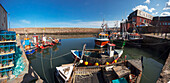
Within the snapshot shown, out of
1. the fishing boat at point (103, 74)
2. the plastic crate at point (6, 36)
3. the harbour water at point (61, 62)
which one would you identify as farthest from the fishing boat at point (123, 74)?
A: the plastic crate at point (6, 36)

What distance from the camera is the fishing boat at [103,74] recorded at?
699 centimetres

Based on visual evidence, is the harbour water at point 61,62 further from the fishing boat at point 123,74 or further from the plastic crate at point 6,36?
the plastic crate at point 6,36

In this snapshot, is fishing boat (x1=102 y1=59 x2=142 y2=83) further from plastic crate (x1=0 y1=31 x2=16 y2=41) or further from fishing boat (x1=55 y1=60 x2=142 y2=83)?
plastic crate (x1=0 y1=31 x2=16 y2=41)

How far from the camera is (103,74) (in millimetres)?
8414

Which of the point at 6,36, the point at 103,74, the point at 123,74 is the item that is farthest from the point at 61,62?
the point at 123,74

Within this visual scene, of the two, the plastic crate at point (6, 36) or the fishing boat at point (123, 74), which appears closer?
the fishing boat at point (123, 74)

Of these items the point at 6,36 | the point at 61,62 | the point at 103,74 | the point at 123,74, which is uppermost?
the point at 6,36

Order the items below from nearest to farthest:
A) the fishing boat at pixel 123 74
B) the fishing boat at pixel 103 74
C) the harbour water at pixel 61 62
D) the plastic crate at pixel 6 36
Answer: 1. the fishing boat at pixel 123 74
2. the fishing boat at pixel 103 74
3. the plastic crate at pixel 6 36
4. the harbour water at pixel 61 62

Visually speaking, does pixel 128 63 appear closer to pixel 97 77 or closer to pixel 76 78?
pixel 97 77

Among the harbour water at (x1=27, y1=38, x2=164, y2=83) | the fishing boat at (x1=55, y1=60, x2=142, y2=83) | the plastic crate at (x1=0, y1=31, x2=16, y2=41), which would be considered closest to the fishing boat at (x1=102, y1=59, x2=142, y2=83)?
the fishing boat at (x1=55, y1=60, x2=142, y2=83)

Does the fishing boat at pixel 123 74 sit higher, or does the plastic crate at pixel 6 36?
the plastic crate at pixel 6 36

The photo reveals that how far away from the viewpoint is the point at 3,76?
757 centimetres

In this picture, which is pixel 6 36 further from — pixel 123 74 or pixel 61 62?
pixel 123 74

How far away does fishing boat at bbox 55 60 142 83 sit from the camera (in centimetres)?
699
